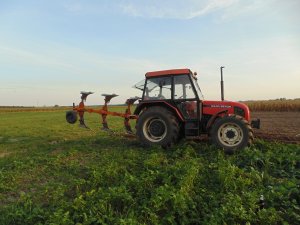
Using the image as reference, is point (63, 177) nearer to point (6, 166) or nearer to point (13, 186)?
point (13, 186)

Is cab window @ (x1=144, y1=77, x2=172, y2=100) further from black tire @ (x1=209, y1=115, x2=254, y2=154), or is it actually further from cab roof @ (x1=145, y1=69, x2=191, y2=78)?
black tire @ (x1=209, y1=115, x2=254, y2=154)

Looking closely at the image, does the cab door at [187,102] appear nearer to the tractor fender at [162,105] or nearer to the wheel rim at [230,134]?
the tractor fender at [162,105]

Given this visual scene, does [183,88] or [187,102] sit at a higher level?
[183,88]

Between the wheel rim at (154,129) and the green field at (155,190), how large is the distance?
107 centimetres

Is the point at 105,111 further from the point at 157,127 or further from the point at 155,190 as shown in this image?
the point at 155,190

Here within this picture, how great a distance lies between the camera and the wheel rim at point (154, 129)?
8617 millimetres

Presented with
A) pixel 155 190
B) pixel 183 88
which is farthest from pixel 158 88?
pixel 155 190

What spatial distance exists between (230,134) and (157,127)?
7.15 ft

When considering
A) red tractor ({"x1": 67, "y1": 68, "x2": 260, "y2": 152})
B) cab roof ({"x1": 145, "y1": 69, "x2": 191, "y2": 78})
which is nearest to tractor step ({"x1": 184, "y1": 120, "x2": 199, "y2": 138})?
red tractor ({"x1": 67, "y1": 68, "x2": 260, "y2": 152})

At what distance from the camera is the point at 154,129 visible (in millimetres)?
8695

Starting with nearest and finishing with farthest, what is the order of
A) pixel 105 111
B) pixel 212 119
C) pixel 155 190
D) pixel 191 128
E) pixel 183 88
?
pixel 155 190 → pixel 212 119 → pixel 191 128 → pixel 183 88 → pixel 105 111

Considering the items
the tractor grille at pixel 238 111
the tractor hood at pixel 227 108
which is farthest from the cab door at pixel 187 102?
the tractor grille at pixel 238 111

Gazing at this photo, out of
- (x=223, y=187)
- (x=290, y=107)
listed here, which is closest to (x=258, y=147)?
(x=223, y=187)

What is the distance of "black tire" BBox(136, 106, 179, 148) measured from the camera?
27.3 feet
